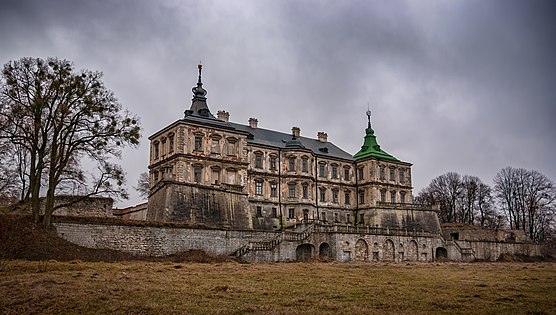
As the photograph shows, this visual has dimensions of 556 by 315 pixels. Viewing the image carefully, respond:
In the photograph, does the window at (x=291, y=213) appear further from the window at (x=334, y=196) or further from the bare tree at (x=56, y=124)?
the bare tree at (x=56, y=124)

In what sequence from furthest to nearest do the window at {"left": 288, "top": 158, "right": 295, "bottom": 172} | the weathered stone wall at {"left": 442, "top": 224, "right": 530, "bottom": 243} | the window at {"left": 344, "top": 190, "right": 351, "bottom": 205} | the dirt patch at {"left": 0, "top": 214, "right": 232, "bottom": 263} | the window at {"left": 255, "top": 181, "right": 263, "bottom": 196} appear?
the window at {"left": 344, "top": 190, "right": 351, "bottom": 205} < the weathered stone wall at {"left": 442, "top": 224, "right": 530, "bottom": 243} < the window at {"left": 288, "top": 158, "right": 295, "bottom": 172} < the window at {"left": 255, "top": 181, "right": 263, "bottom": 196} < the dirt patch at {"left": 0, "top": 214, "right": 232, "bottom": 263}

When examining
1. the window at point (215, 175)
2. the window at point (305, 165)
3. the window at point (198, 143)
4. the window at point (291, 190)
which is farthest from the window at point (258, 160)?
the window at point (198, 143)

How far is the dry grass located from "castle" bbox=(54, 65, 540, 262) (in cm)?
1270

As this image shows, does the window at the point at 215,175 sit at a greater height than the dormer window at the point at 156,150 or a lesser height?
lesser

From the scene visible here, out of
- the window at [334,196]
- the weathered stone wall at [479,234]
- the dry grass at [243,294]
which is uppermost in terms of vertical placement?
the window at [334,196]

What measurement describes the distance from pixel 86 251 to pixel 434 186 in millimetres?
61548

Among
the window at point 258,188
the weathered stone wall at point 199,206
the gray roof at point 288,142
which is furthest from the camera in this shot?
the gray roof at point 288,142

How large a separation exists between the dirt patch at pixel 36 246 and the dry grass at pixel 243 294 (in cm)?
411

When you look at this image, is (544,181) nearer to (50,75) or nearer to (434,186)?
(434,186)

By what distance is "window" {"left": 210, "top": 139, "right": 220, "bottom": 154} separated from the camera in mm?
49219

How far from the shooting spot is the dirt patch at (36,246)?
2828 cm

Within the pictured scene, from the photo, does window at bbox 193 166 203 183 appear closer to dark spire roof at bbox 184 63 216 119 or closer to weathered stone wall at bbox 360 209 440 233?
dark spire roof at bbox 184 63 216 119

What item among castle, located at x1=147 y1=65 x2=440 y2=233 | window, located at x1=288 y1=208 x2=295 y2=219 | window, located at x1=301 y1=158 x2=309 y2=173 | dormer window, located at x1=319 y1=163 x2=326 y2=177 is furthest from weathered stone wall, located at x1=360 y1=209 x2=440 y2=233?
window, located at x1=288 y1=208 x2=295 y2=219

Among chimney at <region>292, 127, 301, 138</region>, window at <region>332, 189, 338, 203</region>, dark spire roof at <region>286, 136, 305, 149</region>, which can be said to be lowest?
window at <region>332, 189, 338, 203</region>
